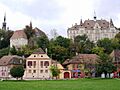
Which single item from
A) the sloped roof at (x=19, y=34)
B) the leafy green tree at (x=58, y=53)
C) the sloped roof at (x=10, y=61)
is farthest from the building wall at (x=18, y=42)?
the sloped roof at (x=10, y=61)

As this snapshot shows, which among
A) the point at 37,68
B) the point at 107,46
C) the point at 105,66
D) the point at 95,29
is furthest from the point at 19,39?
the point at 105,66

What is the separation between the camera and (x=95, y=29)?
130m

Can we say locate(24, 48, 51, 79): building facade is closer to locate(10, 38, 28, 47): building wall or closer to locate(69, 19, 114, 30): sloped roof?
locate(10, 38, 28, 47): building wall

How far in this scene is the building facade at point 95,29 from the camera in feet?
424

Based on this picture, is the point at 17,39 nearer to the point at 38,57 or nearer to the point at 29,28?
the point at 29,28

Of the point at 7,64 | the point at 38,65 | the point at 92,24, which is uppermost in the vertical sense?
the point at 92,24

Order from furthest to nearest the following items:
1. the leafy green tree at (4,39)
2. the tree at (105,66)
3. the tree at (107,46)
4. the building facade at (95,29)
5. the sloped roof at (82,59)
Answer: the building facade at (95,29)
the leafy green tree at (4,39)
the tree at (107,46)
the sloped roof at (82,59)
the tree at (105,66)

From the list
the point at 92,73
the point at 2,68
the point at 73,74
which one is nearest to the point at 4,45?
the point at 2,68

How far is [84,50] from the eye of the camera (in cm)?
10031

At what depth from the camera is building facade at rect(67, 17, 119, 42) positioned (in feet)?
424

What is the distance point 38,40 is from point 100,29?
4018cm

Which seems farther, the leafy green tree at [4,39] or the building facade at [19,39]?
the leafy green tree at [4,39]

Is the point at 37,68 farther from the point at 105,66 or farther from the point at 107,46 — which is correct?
Result: the point at 107,46

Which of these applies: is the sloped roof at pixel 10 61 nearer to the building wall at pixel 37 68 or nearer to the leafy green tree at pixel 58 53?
the building wall at pixel 37 68
